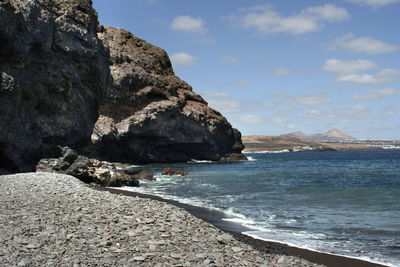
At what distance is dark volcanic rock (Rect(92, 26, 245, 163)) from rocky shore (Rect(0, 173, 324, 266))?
4432 cm

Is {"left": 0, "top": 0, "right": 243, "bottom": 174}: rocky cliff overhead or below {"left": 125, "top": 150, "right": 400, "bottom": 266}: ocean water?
overhead

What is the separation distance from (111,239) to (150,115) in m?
58.0

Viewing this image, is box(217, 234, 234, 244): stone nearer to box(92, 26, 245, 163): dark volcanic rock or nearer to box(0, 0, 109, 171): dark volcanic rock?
box(0, 0, 109, 171): dark volcanic rock

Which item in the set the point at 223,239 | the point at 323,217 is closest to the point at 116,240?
the point at 223,239

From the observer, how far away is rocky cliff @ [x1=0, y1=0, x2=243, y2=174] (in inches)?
1070

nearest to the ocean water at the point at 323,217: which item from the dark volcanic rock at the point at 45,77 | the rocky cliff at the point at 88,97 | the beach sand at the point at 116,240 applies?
the beach sand at the point at 116,240

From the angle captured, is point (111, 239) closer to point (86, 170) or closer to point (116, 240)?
point (116, 240)

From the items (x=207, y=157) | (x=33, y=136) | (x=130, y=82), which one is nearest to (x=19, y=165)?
(x=33, y=136)

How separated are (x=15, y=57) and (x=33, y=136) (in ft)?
21.7

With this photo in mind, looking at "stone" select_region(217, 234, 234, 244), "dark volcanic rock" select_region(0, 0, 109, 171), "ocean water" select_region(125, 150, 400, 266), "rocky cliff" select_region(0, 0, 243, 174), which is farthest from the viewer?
"rocky cliff" select_region(0, 0, 243, 174)

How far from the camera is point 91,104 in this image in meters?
44.6

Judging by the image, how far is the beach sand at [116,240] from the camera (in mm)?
6297

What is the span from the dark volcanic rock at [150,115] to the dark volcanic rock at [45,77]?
469 inches

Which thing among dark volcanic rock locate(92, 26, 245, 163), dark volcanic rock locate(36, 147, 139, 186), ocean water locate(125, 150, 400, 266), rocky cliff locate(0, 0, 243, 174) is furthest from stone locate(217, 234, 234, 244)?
dark volcanic rock locate(92, 26, 245, 163)
